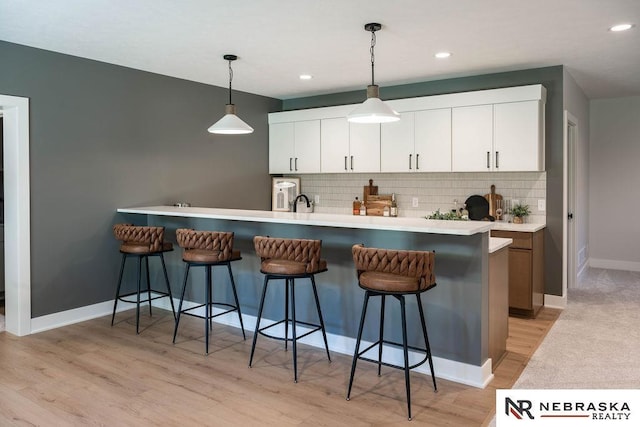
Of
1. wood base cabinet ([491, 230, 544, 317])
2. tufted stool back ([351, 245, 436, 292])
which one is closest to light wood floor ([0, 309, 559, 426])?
wood base cabinet ([491, 230, 544, 317])

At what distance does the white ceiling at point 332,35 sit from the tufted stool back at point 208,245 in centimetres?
153

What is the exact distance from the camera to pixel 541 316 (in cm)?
468

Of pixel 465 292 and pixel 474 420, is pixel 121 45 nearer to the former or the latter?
pixel 465 292

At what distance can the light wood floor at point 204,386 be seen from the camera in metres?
2.71

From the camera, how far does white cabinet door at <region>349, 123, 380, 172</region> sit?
5742 millimetres

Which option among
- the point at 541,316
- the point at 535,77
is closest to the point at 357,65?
the point at 535,77

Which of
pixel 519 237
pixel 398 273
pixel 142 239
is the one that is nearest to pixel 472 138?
pixel 519 237

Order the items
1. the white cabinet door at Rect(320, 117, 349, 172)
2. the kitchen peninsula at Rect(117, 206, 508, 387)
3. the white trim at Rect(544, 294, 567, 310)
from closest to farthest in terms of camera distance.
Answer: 1. the kitchen peninsula at Rect(117, 206, 508, 387)
2. the white trim at Rect(544, 294, 567, 310)
3. the white cabinet door at Rect(320, 117, 349, 172)

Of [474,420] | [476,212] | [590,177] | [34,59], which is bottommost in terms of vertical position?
[474,420]

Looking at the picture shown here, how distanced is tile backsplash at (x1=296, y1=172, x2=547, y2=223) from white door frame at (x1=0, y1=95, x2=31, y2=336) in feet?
11.5

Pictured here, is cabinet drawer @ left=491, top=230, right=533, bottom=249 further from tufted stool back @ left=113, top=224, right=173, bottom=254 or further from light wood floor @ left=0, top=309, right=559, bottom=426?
tufted stool back @ left=113, top=224, right=173, bottom=254

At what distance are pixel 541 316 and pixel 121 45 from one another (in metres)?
4.50

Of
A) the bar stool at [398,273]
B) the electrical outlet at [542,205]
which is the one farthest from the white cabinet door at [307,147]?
the bar stool at [398,273]

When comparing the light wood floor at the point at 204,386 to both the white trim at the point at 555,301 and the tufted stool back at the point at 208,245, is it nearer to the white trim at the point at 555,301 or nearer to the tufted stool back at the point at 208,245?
the tufted stool back at the point at 208,245
